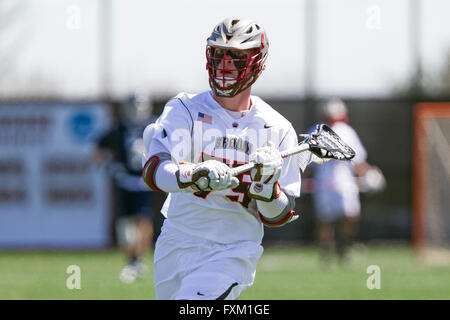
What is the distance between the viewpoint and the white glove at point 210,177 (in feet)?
13.6

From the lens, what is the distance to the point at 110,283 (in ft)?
32.0

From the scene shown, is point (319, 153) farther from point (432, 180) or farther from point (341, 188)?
point (432, 180)

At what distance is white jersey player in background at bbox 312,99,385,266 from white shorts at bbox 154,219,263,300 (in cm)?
754

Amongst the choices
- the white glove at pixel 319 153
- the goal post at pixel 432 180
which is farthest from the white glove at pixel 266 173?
the goal post at pixel 432 180

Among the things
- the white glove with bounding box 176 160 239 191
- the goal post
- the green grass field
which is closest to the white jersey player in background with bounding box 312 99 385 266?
the green grass field

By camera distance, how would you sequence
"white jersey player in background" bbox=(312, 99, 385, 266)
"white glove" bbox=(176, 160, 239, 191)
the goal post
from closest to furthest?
1. "white glove" bbox=(176, 160, 239, 191)
2. "white jersey player in background" bbox=(312, 99, 385, 266)
3. the goal post

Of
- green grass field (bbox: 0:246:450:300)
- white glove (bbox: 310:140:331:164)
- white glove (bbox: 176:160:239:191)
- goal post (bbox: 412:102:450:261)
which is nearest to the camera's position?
white glove (bbox: 176:160:239:191)

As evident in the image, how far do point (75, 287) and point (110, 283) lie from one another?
25.1 inches

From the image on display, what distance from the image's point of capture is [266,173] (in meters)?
4.35

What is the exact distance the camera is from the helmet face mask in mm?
4617

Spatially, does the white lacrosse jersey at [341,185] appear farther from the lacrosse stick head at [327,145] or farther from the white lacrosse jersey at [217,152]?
the white lacrosse jersey at [217,152]

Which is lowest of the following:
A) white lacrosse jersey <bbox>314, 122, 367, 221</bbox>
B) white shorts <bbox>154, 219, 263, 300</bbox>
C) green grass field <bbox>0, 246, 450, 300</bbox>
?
green grass field <bbox>0, 246, 450, 300</bbox>

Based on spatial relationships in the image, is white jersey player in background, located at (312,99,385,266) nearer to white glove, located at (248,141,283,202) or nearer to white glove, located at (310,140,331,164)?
white glove, located at (310,140,331,164)

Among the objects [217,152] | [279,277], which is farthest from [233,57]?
[279,277]
